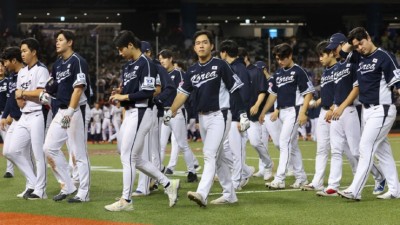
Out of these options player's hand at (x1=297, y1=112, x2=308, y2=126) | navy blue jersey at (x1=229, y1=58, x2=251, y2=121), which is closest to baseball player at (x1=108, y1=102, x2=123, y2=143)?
navy blue jersey at (x1=229, y1=58, x2=251, y2=121)

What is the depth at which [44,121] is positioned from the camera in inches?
531

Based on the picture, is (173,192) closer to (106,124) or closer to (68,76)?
(68,76)

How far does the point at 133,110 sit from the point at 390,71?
3.39 meters

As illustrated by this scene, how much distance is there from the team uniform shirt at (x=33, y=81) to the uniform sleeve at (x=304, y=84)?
404 centimetres

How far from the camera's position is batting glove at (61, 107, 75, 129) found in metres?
12.1

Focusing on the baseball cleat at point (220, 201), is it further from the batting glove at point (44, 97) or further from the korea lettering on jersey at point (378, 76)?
the batting glove at point (44, 97)

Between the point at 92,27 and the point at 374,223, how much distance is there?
172 feet

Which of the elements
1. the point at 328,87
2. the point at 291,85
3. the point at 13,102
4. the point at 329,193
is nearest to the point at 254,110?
the point at 291,85

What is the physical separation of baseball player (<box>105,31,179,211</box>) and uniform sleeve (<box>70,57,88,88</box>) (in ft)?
2.14

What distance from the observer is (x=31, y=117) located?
13.3 meters

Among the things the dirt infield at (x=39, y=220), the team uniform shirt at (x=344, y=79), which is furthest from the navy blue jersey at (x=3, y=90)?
the team uniform shirt at (x=344, y=79)

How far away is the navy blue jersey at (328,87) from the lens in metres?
13.5

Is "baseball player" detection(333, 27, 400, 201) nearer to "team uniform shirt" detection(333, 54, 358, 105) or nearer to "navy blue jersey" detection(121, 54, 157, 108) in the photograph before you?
"team uniform shirt" detection(333, 54, 358, 105)

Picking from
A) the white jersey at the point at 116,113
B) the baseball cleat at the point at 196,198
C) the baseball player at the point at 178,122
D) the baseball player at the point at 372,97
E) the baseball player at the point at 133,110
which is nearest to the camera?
the baseball cleat at the point at 196,198
